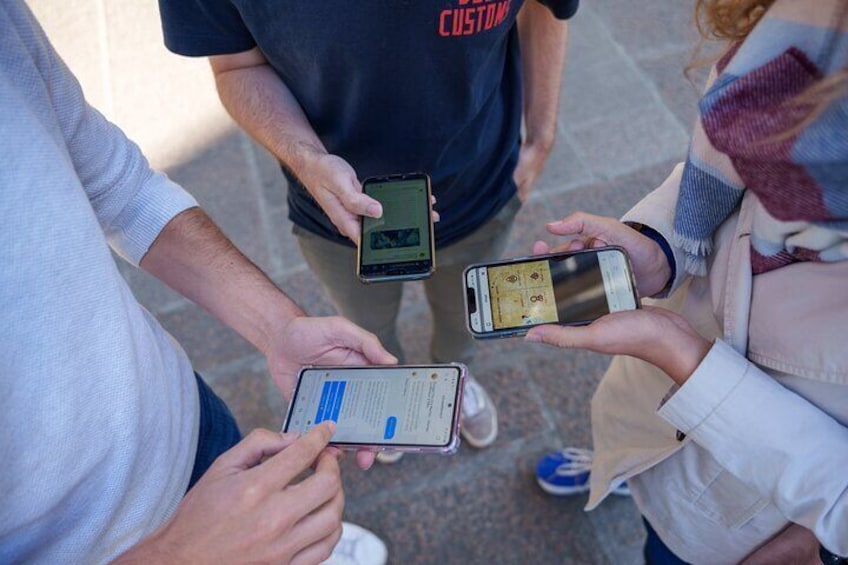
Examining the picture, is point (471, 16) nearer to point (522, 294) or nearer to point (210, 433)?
point (522, 294)

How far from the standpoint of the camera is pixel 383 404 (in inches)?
40.4

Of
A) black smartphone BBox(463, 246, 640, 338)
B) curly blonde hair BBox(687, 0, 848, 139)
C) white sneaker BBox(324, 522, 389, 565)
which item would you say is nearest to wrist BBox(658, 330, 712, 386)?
black smartphone BBox(463, 246, 640, 338)

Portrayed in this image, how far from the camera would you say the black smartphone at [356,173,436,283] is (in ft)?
3.80

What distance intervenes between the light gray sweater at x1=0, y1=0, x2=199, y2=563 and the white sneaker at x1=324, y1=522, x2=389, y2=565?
0.74m

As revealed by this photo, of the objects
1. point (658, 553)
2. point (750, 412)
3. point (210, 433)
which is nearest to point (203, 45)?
point (210, 433)

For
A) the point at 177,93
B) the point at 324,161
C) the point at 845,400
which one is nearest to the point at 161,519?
the point at 324,161

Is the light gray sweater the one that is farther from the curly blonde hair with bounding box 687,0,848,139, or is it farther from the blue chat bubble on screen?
the curly blonde hair with bounding box 687,0,848,139

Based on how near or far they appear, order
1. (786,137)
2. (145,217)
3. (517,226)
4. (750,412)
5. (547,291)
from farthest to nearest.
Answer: (517,226) < (547,291) < (145,217) < (750,412) < (786,137)

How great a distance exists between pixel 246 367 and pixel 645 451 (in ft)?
4.29

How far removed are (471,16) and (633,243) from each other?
0.48 meters

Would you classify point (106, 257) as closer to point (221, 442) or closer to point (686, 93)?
point (221, 442)

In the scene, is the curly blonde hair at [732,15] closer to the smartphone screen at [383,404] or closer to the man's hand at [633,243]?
the man's hand at [633,243]

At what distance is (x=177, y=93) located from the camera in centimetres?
261

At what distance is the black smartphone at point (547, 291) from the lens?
1.05 meters
